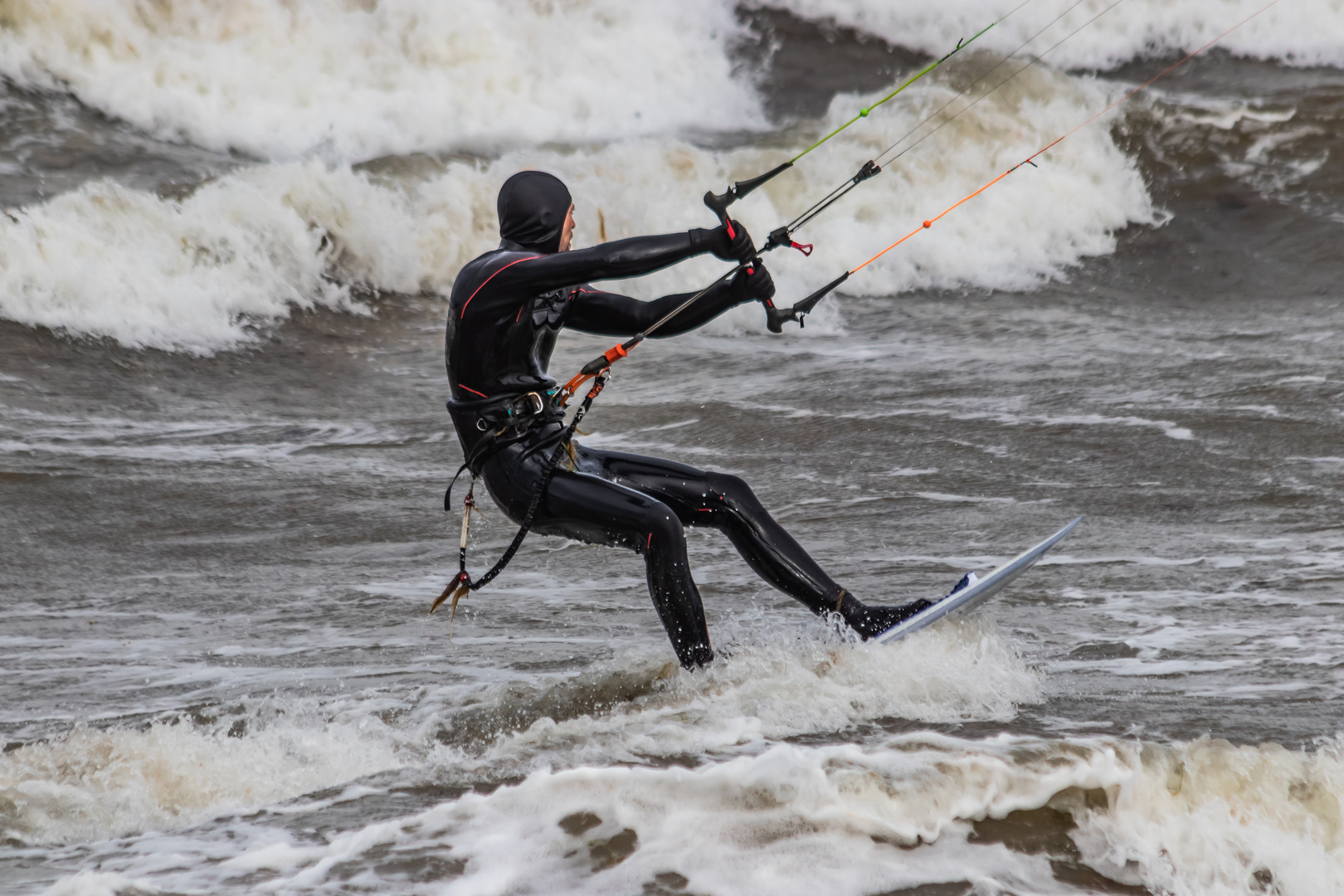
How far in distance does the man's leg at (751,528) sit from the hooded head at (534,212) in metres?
0.80

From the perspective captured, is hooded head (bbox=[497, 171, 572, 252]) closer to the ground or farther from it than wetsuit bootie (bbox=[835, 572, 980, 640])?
farther from it

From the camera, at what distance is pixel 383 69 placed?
16.3m

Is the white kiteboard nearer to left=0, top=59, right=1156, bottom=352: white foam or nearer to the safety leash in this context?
the safety leash

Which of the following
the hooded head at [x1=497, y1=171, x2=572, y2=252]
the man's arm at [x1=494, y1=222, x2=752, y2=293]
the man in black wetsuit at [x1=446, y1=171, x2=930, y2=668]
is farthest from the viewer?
the hooded head at [x1=497, y1=171, x2=572, y2=252]

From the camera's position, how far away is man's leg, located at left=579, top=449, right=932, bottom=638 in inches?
180

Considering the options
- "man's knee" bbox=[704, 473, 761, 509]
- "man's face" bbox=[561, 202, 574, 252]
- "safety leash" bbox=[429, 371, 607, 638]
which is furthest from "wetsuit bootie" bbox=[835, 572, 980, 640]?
"man's face" bbox=[561, 202, 574, 252]

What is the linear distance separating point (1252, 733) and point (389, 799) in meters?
2.66

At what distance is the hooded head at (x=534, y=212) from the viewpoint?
4.43 m

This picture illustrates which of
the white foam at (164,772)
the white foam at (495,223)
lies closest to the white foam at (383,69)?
the white foam at (495,223)

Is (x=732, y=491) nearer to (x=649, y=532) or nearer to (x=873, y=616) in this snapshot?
(x=649, y=532)

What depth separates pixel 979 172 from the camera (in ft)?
54.5

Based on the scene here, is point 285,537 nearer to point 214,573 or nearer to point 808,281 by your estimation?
point 214,573

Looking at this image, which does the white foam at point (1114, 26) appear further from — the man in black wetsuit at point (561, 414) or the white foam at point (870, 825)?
the white foam at point (870, 825)

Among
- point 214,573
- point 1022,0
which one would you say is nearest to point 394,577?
point 214,573
